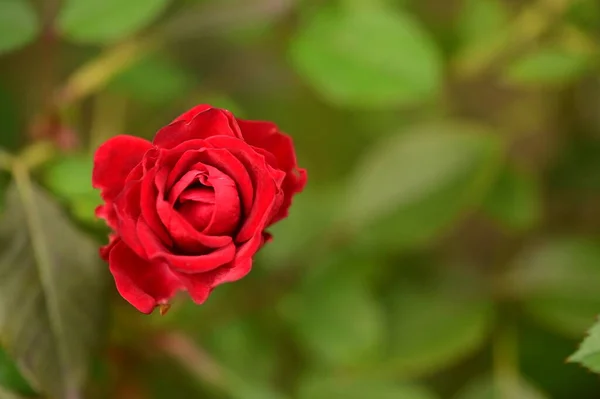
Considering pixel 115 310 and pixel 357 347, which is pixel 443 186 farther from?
pixel 115 310

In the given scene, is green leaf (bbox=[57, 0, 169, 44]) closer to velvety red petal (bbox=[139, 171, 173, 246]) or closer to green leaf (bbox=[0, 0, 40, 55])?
green leaf (bbox=[0, 0, 40, 55])

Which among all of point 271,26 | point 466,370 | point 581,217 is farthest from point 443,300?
point 271,26

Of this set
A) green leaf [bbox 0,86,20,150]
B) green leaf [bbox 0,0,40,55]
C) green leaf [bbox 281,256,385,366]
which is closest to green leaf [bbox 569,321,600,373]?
green leaf [bbox 281,256,385,366]

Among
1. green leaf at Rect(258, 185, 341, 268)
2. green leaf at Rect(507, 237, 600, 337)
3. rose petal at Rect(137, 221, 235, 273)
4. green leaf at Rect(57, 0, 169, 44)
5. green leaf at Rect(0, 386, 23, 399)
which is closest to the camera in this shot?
rose petal at Rect(137, 221, 235, 273)

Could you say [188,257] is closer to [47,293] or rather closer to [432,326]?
[47,293]

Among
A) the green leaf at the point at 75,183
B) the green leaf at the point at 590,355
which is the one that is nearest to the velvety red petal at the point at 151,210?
the green leaf at the point at 75,183

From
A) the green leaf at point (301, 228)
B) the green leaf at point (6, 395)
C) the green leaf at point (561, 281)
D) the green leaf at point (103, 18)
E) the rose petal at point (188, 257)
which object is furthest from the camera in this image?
the green leaf at point (301, 228)

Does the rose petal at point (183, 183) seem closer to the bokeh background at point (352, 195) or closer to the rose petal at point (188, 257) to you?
the rose petal at point (188, 257)
